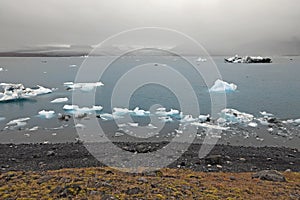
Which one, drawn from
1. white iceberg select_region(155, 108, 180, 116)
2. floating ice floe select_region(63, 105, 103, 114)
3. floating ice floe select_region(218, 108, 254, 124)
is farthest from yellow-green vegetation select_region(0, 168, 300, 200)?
floating ice floe select_region(63, 105, 103, 114)

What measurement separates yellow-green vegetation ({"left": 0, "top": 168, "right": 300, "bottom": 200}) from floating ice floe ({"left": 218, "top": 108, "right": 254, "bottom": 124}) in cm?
1317

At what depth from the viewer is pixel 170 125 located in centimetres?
2338

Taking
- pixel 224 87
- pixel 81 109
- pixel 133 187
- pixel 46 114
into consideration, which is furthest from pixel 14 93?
pixel 133 187

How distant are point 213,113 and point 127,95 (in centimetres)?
1495

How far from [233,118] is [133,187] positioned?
1837 cm

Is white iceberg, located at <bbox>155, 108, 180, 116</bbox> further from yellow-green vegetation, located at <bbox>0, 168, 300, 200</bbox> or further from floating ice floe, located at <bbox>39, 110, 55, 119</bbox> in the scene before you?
yellow-green vegetation, located at <bbox>0, 168, 300, 200</bbox>

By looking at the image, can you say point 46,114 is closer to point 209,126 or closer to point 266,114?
point 209,126

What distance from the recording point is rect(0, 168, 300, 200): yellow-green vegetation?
26.9ft

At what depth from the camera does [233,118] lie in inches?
992

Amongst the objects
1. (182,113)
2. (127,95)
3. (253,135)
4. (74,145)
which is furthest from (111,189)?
(127,95)

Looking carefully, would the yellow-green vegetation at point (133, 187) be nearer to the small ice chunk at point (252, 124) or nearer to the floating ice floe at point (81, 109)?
the small ice chunk at point (252, 124)

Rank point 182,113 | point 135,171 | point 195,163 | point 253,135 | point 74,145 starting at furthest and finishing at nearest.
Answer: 1. point 182,113
2. point 253,135
3. point 74,145
4. point 195,163
5. point 135,171

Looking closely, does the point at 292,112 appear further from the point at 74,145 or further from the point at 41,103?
the point at 41,103

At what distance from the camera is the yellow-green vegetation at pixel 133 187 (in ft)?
26.9
